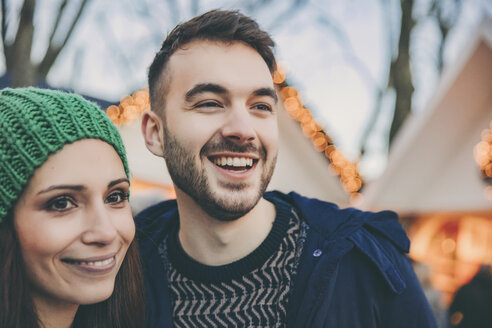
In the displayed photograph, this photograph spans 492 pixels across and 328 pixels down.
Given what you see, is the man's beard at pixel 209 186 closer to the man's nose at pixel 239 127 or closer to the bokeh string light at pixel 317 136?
the man's nose at pixel 239 127

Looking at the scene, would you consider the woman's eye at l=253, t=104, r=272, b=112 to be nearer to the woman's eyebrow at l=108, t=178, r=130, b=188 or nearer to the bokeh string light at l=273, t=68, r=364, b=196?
the woman's eyebrow at l=108, t=178, r=130, b=188

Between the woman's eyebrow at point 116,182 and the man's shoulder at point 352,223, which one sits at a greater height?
the woman's eyebrow at point 116,182

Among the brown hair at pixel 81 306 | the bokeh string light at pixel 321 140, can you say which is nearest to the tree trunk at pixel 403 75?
the bokeh string light at pixel 321 140

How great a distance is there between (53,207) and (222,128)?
0.81m

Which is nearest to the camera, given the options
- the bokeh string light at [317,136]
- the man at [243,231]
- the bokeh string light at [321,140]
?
the man at [243,231]

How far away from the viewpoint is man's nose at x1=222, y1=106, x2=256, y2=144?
5.88 ft

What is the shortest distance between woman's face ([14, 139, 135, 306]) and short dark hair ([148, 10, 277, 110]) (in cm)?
75

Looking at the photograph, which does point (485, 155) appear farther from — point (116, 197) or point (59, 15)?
point (59, 15)

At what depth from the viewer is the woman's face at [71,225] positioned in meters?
1.36

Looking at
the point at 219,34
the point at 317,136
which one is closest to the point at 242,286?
the point at 219,34

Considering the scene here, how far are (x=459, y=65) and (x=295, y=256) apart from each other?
4.52m

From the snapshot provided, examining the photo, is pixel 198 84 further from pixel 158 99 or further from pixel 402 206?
pixel 402 206

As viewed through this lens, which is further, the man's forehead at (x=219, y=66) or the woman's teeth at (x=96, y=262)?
the man's forehead at (x=219, y=66)

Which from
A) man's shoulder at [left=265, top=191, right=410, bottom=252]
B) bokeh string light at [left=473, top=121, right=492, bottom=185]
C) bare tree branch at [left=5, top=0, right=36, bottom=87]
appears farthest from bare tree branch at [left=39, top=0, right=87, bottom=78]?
bokeh string light at [left=473, top=121, right=492, bottom=185]
